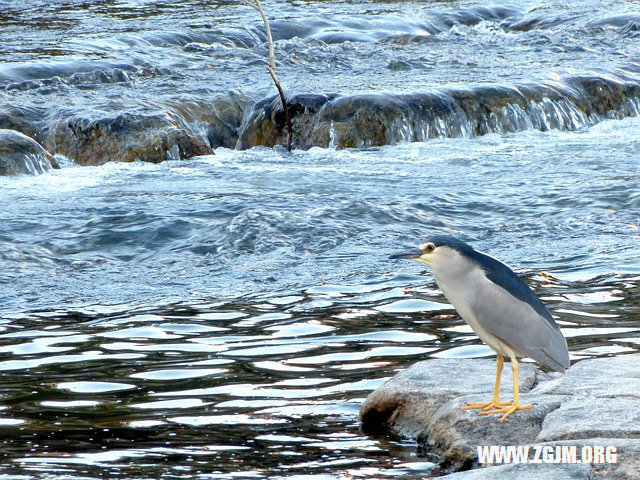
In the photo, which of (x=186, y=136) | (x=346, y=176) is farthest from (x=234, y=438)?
(x=186, y=136)

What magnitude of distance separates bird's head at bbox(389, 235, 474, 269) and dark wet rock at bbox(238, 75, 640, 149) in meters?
8.63

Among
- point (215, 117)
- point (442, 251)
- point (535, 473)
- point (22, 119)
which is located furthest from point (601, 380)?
point (22, 119)

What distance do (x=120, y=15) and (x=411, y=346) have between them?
14.1 meters

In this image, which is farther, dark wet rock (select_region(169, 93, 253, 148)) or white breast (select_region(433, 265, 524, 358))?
dark wet rock (select_region(169, 93, 253, 148))

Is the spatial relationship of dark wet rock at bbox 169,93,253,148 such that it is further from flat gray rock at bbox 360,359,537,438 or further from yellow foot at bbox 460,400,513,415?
yellow foot at bbox 460,400,513,415

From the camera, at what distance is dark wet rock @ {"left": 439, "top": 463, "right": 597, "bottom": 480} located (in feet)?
13.3

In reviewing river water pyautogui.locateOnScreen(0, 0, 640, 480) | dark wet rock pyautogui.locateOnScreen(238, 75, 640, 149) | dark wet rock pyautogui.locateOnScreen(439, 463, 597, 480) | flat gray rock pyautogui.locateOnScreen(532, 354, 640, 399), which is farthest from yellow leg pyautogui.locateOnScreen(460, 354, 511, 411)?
dark wet rock pyautogui.locateOnScreen(238, 75, 640, 149)

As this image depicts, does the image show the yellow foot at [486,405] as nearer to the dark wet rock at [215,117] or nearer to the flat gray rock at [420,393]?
the flat gray rock at [420,393]

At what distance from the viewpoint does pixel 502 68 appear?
16438mm

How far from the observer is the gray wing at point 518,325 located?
4.72 m

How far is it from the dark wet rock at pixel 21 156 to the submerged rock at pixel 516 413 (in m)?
7.37

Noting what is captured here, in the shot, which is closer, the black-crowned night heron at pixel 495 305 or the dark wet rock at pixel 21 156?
the black-crowned night heron at pixel 495 305

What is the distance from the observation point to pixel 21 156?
12109mm

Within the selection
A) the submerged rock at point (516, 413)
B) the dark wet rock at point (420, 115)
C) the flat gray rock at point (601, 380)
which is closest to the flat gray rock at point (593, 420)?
the submerged rock at point (516, 413)
